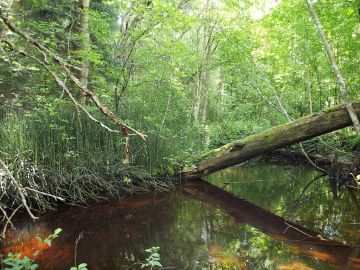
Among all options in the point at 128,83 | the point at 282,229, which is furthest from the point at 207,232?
the point at 128,83

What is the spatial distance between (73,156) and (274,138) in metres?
3.14

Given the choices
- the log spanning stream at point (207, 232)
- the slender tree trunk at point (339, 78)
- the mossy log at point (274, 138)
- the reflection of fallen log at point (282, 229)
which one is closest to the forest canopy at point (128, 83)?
the mossy log at point (274, 138)

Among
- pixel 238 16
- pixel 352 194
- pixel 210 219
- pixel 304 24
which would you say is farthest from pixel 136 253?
pixel 238 16

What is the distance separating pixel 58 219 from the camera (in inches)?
144

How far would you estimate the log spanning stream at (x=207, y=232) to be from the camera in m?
2.69

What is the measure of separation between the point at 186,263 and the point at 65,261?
105cm

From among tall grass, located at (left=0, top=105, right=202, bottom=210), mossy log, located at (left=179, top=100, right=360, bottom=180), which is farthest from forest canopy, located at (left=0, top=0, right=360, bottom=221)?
mossy log, located at (left=179, top=100, right=360, bottom=180)

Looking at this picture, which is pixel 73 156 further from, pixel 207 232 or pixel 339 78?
pixel 339 78

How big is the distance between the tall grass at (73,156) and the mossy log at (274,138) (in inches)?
25.8

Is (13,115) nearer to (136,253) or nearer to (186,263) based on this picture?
(136,253)

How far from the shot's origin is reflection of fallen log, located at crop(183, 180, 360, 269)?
2.71 metres

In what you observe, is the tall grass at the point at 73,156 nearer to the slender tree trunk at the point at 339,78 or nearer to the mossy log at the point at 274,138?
the mossy log at the point at 274,138

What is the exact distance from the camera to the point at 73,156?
4.12 metres

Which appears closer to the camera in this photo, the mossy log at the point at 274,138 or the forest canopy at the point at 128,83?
the forest canopy at the point at 128,83
